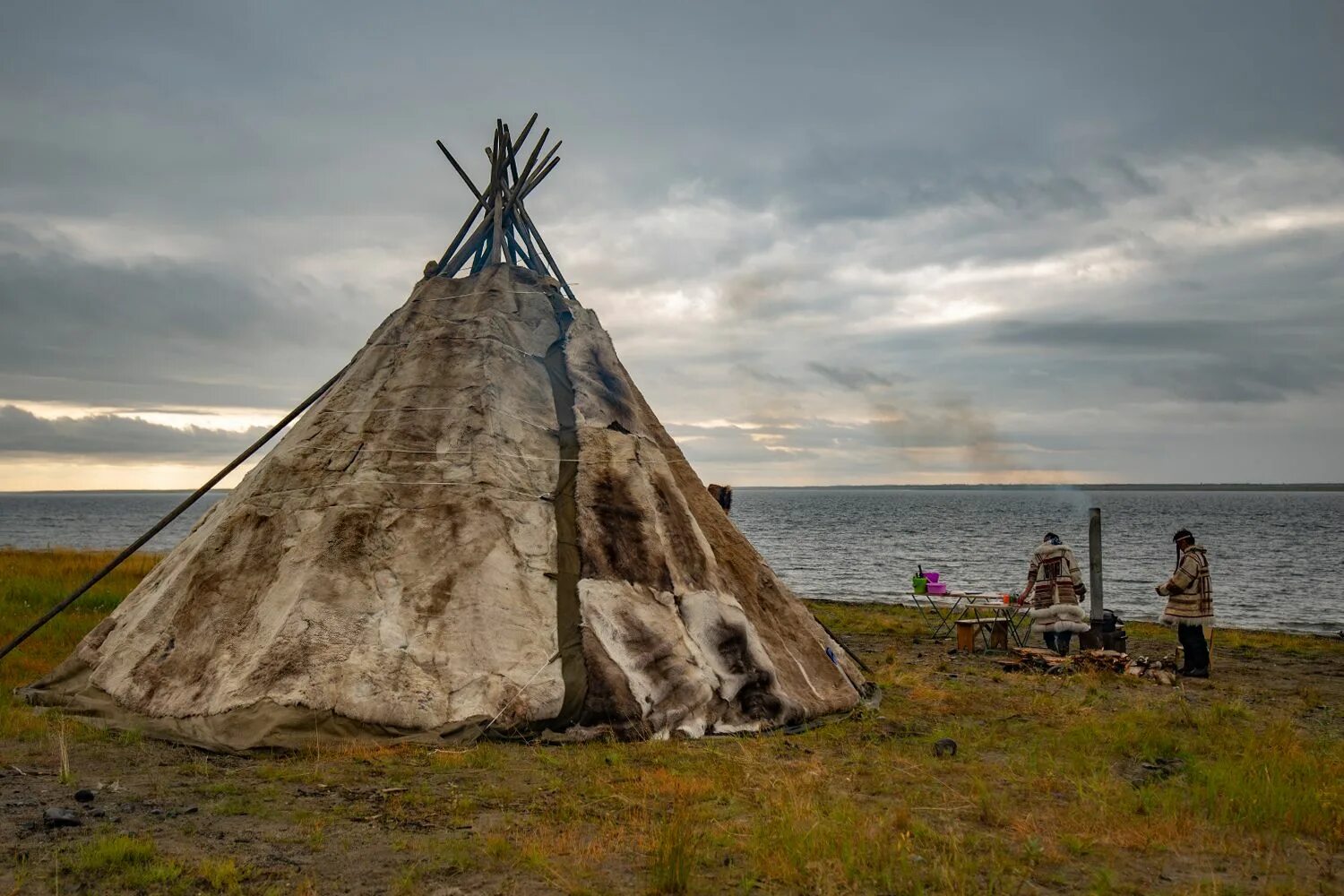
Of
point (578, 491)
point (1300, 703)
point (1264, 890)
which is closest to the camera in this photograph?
point (1264, 890)

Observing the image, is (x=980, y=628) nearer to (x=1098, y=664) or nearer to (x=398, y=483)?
(x=1098, y=664)

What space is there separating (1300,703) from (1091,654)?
9.82 feet

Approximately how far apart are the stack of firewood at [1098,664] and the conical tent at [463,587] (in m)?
4.48

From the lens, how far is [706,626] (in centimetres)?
1097

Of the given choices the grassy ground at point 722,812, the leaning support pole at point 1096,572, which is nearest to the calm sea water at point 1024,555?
the leaning support pole at point 1096,572

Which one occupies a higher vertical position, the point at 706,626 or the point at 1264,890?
the point at 706,626

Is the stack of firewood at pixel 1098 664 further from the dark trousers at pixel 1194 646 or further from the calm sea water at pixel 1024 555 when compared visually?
the calm sea water at pixel 1024 555

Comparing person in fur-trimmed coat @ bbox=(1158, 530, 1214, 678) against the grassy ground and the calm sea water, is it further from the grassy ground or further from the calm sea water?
the calm sea water

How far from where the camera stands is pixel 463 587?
10547 millimetres

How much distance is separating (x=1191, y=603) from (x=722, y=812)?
418 inches

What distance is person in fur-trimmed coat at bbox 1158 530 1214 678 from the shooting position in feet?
49.2

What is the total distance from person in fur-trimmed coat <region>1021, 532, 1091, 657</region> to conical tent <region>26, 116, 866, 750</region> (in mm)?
5739

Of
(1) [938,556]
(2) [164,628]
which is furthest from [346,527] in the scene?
(1) [938,556]

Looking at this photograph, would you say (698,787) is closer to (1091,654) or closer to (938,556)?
(1091,654)
